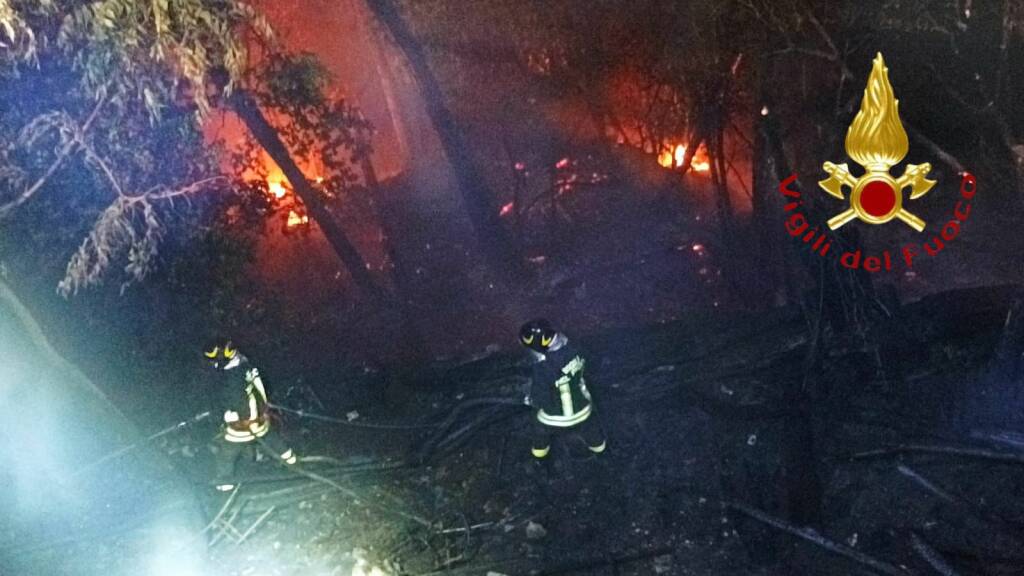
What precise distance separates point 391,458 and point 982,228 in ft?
34.1

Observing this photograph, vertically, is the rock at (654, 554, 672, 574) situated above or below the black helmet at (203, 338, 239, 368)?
below

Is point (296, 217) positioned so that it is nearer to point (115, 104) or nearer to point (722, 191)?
point (115, 104)

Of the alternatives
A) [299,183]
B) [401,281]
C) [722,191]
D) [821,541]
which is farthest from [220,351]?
[722,191]

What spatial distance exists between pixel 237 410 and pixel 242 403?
0.11 metres

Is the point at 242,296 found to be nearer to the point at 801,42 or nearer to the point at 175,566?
the point at 175,566

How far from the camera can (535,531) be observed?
282 inches

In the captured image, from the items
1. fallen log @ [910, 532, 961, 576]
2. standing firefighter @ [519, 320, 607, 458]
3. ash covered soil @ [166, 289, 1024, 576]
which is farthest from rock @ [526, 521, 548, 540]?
fallen log @ [910, 532, 961, 576]

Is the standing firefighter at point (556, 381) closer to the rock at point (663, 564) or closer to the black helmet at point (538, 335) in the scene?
the black helmet at point (538, 335)

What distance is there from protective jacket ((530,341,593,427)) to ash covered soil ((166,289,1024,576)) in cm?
82

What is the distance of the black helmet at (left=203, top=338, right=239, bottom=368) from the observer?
750 cm

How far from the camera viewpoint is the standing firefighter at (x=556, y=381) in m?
7.08

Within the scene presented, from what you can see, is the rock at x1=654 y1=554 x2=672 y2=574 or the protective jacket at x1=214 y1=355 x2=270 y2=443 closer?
the rock at x1=654 y1=554 x2=672 y2=574

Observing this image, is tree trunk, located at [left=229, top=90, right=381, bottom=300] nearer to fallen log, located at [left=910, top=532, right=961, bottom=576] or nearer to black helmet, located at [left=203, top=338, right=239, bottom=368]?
black helmet, located at [left=203, top=338, right=239, bottom=368]

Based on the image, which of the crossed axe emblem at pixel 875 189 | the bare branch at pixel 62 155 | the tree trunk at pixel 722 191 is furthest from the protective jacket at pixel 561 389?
the tree trunk at pixel 722 191
